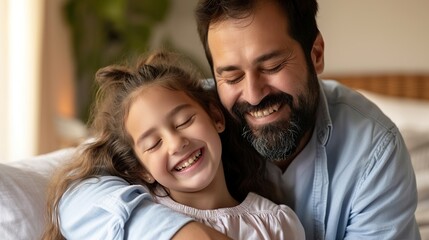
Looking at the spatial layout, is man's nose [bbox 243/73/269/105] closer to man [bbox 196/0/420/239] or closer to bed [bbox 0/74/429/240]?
man [bbox 196/0/420/239]

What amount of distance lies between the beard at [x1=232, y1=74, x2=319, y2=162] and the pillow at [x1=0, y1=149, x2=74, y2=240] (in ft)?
1.46

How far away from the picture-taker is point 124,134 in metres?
1.38

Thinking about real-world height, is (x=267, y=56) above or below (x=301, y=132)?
above

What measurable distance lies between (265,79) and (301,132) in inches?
5.8

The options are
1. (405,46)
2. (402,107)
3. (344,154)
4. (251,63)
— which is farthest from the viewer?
(405,46)

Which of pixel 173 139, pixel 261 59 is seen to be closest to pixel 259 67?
pixel 261 59

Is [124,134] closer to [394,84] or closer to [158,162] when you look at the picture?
[158,162]

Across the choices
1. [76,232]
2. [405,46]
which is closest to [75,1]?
[405,46]

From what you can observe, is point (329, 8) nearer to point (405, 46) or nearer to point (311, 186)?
point (405, 46)

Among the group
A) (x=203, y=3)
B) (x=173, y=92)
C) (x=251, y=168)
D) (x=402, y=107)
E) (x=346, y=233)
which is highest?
(x=203, y=3)

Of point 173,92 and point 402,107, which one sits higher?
point 173,92

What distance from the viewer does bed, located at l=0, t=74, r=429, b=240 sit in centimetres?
137

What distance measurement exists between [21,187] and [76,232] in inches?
8.2

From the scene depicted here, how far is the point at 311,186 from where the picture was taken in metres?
1.49
